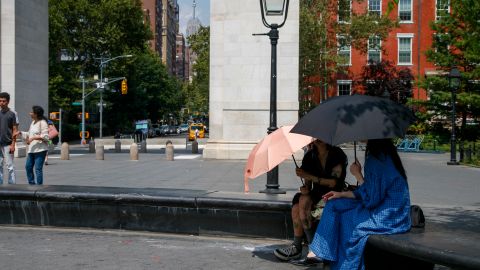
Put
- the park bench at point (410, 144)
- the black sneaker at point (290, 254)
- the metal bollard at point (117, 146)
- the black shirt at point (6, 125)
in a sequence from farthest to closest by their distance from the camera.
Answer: the park bench at point (410, 144) → the metal bollard at point (117, 146) → the black shirt at point (6, 125) → the black sneaker at point (290, 254)

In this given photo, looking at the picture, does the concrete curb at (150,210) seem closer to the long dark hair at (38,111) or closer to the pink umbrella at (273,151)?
the pink umbrella at (273,151)

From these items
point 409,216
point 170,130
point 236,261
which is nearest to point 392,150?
point 409,216

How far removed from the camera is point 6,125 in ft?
39.0

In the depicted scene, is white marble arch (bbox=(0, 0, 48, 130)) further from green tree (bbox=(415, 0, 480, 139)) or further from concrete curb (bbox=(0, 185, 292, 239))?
green tree (bbox=(415, 0, 480, 139))

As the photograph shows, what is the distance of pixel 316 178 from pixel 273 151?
2.01 ft

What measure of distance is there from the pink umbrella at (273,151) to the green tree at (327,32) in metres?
39.2

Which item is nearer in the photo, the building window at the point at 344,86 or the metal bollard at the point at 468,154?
the metal bollard at the point at 468,154

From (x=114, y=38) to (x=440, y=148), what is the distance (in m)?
35.0

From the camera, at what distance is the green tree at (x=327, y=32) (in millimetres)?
46531

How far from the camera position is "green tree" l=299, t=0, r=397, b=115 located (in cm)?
4653

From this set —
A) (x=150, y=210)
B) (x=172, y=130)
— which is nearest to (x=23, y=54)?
(x=150, y=210)

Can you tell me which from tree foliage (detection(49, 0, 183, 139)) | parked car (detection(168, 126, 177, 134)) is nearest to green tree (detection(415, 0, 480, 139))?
tree foliage (detection(49, 0, 183, 139))

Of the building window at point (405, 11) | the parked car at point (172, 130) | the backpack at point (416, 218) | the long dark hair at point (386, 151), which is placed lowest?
the backpack at point (416, 218)

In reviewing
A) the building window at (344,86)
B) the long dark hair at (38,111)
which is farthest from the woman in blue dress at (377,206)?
the building window at (344,86)
